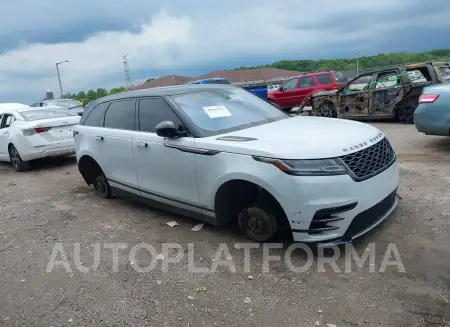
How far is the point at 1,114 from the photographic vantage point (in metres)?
9.83

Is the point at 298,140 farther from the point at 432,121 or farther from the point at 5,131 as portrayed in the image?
the point at 5,131

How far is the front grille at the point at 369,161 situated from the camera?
353 centimetres

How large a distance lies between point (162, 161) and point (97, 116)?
5.97 feet

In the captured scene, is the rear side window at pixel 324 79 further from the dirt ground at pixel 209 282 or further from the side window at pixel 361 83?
the dirt ground at pixel 209 282

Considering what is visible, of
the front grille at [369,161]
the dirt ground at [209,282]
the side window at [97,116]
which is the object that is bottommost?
the dirt ground at [209,282]

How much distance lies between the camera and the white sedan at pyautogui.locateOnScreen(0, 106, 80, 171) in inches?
343

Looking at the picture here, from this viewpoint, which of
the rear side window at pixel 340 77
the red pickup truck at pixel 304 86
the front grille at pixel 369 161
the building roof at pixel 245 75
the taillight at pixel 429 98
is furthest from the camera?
the building roof at pixel 245 75

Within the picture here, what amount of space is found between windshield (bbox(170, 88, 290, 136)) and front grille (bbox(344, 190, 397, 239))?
1.57 m

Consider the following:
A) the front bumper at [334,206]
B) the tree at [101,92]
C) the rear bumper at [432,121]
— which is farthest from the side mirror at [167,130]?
the tree at [101,92]

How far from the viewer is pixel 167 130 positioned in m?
4.23

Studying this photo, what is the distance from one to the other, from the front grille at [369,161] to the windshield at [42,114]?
24.4 feet

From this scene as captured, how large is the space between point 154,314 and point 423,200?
11.5ft

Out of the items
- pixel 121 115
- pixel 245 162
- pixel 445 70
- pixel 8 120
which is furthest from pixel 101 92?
pixel 245 162

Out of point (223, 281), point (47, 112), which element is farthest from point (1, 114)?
point (223, 281)
